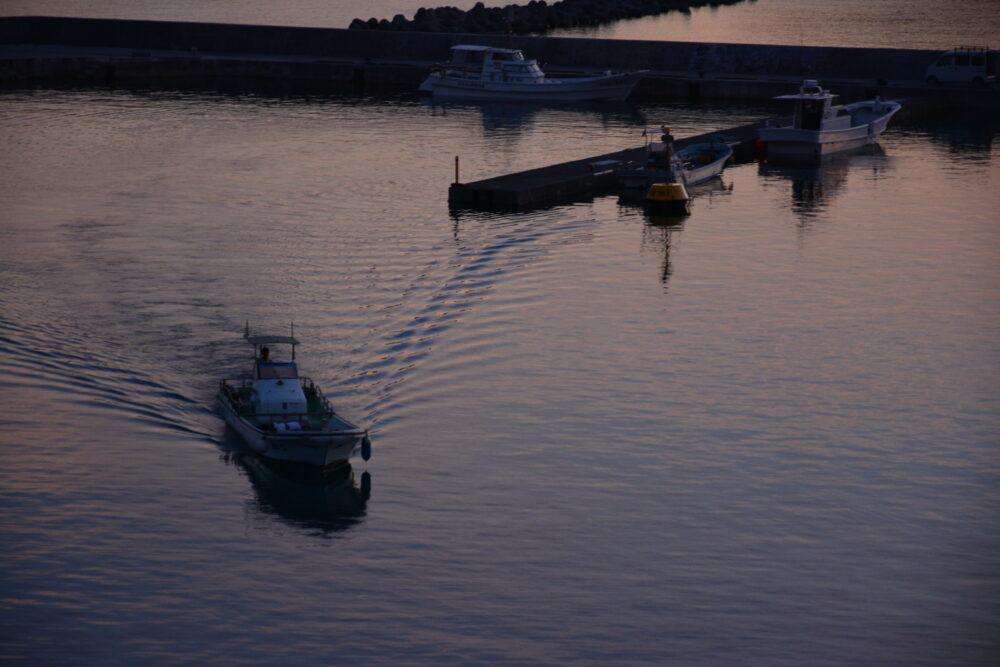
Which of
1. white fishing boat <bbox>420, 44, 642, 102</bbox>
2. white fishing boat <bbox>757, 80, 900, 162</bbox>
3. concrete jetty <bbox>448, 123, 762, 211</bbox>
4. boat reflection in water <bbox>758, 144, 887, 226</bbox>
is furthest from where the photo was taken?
white fishing boat <bbox>420, 44, 642, 102</bbox>

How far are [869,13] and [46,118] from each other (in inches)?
5575

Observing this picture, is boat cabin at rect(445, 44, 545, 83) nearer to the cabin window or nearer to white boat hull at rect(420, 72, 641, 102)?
white boat hull at rect(420, 72, 641, 102)

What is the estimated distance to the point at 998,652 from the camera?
60.2ft

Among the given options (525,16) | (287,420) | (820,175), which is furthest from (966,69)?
(287,420)

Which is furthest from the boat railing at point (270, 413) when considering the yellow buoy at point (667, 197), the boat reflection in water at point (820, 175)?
the boat reflection in water at point (820, 175)

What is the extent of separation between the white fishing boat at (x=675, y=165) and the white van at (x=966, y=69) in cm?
2688

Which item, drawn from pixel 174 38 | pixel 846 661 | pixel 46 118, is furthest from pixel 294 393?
pixel 174 38

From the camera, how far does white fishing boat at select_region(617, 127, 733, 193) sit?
50938mm

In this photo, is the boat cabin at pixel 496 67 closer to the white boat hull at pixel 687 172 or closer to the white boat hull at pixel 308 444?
the white boat hull at pixel 687 172

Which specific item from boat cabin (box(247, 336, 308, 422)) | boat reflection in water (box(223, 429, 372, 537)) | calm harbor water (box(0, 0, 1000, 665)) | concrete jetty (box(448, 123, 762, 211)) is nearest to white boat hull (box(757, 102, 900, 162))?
concrete jetty (box(448, 123, 762, 211))

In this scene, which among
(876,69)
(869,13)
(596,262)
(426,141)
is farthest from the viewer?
(869,13)

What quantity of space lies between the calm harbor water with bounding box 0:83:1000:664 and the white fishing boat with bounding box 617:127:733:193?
179cm

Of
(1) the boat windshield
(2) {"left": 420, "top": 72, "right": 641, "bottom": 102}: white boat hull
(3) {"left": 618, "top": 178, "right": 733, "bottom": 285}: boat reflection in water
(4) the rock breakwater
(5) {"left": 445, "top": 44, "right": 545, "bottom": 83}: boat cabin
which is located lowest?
(1) the boat windshield

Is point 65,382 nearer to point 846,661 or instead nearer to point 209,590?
point 209,590
